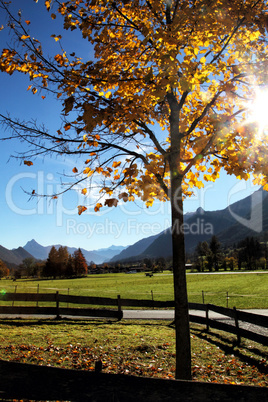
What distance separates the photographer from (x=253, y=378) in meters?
6.89

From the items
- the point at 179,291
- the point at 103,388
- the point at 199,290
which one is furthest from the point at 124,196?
the point at 199,290

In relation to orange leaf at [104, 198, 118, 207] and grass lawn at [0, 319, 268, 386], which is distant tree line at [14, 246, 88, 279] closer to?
grass lawn at [0, 319, 268, 386]

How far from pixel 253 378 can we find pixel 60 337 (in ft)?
22.3

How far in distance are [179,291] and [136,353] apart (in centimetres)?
405

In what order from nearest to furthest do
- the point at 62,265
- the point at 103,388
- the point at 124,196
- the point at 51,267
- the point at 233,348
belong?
1. the point at 103,388
2. the point at 124,196
3. the point at 233,348
4. the point at 51,267
5. the point at 62,265

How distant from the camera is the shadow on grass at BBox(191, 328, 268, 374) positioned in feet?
27.0

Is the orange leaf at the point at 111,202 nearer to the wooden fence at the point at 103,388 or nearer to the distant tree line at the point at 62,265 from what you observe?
the wooden fence at the point at 103,388

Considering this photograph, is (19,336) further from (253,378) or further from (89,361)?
(253,378)

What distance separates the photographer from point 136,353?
334 inches

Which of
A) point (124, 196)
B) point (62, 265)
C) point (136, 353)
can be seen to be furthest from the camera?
point (62, 265)

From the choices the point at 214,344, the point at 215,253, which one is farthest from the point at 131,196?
the point at 215,253

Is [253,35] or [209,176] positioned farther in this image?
[209,176]

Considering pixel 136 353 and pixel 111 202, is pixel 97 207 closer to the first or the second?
pixel 111 202

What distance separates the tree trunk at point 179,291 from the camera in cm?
561
